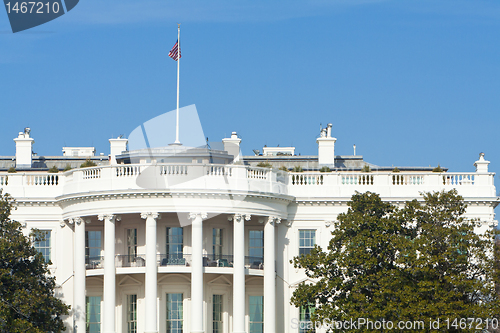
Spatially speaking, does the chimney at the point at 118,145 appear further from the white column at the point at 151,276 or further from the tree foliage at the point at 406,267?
the tree foliage at the point at 406,267

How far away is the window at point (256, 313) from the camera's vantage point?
56.9 metres

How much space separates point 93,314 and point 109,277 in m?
4.54

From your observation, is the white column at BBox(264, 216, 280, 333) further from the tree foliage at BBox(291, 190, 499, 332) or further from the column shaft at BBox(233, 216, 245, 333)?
the tree foliage at BBox(291, 190, 499, 332)

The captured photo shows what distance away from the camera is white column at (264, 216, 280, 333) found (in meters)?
54.6

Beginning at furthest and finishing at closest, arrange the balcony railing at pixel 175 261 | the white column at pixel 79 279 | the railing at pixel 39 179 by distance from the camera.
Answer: the railing at pixel 39 179, the balcony railing at pixel 175 261, the white column at pixel 79 279

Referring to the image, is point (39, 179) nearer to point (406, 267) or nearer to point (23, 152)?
point (23, 152)

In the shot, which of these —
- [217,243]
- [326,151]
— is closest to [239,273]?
[217,243]

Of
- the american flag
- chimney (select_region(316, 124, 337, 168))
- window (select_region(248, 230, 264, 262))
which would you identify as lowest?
window (select_region(248, 230, 264, 262))

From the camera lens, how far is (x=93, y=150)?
77.7 metres

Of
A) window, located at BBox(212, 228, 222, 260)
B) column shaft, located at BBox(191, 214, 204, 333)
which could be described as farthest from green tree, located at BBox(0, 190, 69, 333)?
window, located at BBox(212, 228, 222, 260)

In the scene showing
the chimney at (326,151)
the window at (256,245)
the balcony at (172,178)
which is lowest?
the window at (256,245)

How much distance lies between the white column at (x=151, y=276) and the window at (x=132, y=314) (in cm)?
372

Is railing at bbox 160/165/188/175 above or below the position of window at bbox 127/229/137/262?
above

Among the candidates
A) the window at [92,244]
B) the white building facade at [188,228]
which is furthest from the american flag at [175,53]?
the window at [92,244]
